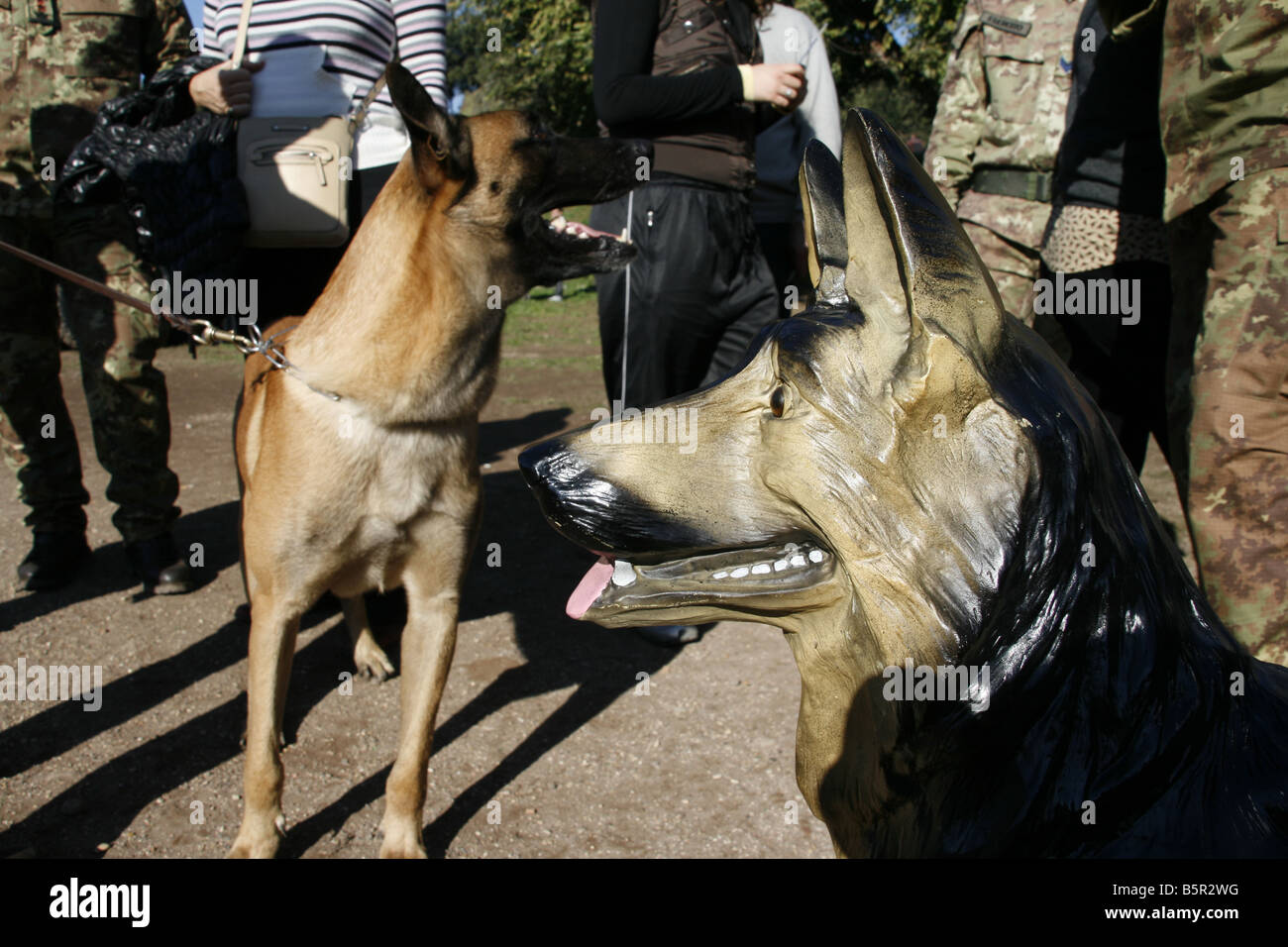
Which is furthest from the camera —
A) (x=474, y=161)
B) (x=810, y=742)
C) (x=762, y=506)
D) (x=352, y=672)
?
(x=352, y=672)

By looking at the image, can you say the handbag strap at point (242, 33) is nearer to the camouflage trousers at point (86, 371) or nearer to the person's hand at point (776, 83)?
the camouflage trousers at point (86, 371)

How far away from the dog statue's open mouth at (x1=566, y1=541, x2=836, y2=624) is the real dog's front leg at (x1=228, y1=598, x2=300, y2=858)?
1634 millimetres

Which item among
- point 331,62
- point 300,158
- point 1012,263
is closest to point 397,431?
point 300,158

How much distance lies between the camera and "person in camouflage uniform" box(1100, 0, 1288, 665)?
236 cm

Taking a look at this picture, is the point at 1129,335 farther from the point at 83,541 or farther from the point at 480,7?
the point at 480,7

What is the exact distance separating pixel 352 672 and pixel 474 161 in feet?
7.47

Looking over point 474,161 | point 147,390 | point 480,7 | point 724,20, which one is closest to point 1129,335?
point 724,20

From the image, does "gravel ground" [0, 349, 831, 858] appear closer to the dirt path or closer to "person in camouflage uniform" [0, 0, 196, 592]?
the dirt path

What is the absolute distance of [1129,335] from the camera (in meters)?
3.36

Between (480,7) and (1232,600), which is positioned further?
(480,7)

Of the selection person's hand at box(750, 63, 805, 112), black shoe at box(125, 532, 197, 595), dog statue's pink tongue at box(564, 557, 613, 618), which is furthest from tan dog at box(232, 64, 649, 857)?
black shoe at box(125, 532, 197, 595)

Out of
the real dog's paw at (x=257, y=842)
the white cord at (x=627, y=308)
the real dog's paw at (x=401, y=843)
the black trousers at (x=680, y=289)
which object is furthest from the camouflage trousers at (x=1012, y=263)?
the real dog's paw at (x=257, y=842)

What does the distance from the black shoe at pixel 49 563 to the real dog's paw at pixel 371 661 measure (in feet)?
5.91

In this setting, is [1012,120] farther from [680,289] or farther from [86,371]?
[86,371]
